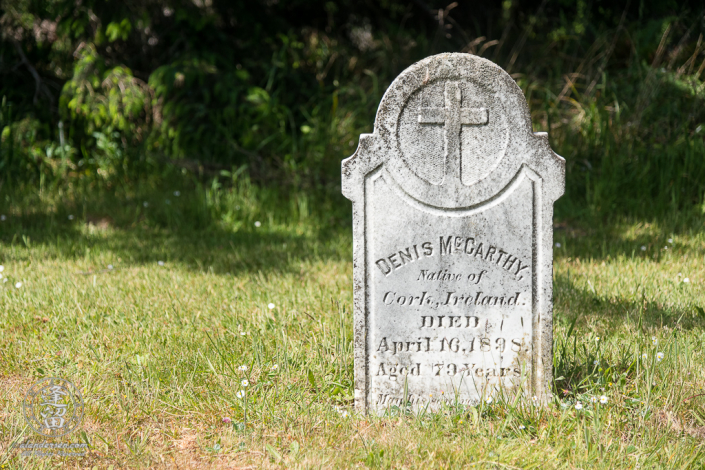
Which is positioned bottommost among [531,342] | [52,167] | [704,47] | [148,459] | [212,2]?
[148,459]

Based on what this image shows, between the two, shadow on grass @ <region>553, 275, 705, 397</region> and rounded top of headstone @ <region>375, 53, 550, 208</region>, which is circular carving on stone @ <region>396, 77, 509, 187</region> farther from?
shadow on grass @ <region>553, 275, 705, 397</region>

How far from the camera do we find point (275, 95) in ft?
22.6

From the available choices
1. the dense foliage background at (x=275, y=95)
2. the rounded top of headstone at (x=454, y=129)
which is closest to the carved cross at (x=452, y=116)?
the rounded top of headstone at (x=454, y=129)

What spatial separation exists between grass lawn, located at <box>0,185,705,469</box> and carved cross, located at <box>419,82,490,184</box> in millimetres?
1100

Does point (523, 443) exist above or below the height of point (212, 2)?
below

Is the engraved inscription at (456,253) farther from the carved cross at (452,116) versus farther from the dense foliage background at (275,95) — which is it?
the dense foliage background at (275,95)

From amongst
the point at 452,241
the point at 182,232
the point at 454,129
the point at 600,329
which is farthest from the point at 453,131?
the point at 182,232

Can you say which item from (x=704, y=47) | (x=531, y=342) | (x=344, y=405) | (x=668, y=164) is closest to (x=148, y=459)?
(x=344, y=405)

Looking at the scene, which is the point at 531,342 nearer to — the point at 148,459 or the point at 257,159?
the point at 148,459

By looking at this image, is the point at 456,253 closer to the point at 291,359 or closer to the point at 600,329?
the point at 291,359

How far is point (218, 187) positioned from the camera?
6496 mm

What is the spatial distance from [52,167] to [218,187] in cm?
189

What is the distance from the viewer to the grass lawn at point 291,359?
8.03 feet

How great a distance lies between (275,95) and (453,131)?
14.9ft
